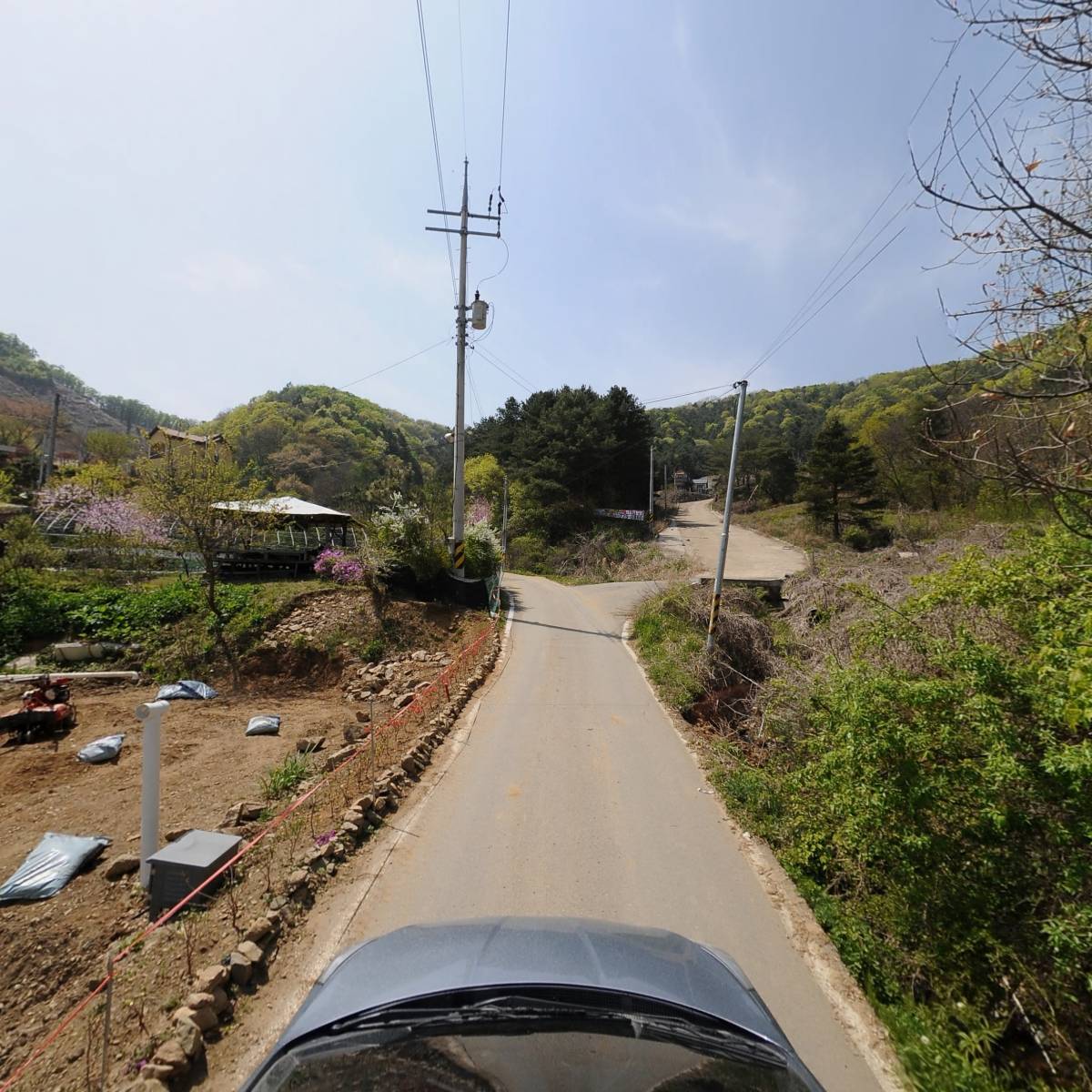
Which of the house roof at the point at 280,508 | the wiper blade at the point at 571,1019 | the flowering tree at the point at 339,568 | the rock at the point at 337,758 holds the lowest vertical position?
the rock at the point at 337,758

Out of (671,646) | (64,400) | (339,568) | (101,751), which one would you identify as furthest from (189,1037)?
(64,400)

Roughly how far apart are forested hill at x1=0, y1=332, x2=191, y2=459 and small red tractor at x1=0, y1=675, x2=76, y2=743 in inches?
3140

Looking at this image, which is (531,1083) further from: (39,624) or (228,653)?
(39,624)

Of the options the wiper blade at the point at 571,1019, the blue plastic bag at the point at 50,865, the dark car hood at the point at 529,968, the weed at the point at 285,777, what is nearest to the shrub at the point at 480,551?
the weed at the point at 285,777

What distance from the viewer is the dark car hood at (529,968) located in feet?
6.66

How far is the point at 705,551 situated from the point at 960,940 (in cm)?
2731

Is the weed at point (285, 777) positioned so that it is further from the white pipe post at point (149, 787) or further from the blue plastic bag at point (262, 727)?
the blue plastic bag at point (262, 727)

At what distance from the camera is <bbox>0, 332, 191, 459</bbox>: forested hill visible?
76.4 m

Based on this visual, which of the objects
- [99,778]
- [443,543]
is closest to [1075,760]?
[99,778]

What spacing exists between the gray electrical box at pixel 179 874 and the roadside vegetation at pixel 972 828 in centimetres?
515

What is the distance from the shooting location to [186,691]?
1117 centimetres

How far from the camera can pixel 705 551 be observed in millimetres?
29938

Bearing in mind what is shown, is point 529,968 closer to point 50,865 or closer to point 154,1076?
point 154,1076

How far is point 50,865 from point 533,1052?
20.5 feet
